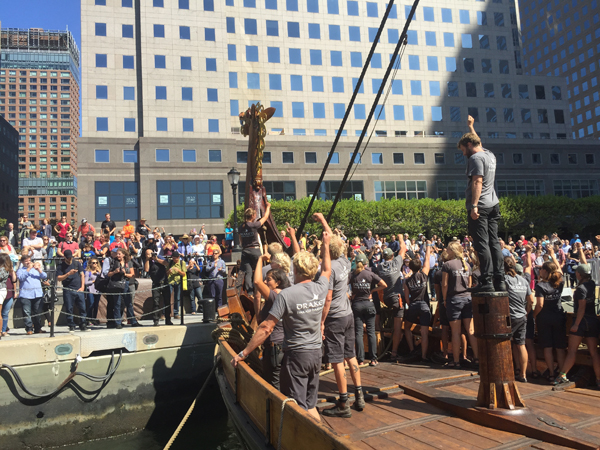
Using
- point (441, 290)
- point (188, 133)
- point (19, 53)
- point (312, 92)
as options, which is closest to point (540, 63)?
point (312, 92)

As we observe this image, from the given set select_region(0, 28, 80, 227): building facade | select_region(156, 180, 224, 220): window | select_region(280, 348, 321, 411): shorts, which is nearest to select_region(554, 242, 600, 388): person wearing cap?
select_region(280, 348, 321, 411): shorts

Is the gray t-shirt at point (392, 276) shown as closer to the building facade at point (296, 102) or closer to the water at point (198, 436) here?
the water at point (198, 436)

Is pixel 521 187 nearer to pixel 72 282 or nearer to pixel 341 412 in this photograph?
pixel 72 282

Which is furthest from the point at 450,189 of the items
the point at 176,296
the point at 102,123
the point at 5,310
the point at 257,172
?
the point at 5,310

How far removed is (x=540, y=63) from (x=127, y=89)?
101m

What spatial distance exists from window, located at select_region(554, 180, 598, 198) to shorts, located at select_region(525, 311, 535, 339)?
51.6 m

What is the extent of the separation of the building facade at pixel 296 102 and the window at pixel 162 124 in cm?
13

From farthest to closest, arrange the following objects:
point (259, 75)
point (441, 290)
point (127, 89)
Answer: point (259, 75) → point (127, 89) → point (441, 290)

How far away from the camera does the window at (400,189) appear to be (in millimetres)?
46969

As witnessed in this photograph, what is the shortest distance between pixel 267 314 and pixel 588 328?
13.7 feet

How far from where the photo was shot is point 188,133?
42.5 meters

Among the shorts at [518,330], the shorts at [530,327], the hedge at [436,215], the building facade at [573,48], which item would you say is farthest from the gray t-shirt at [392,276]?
the building facade at [573,48]

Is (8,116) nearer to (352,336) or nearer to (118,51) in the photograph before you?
(118,51)

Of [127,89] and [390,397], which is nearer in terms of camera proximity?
[390,397]
